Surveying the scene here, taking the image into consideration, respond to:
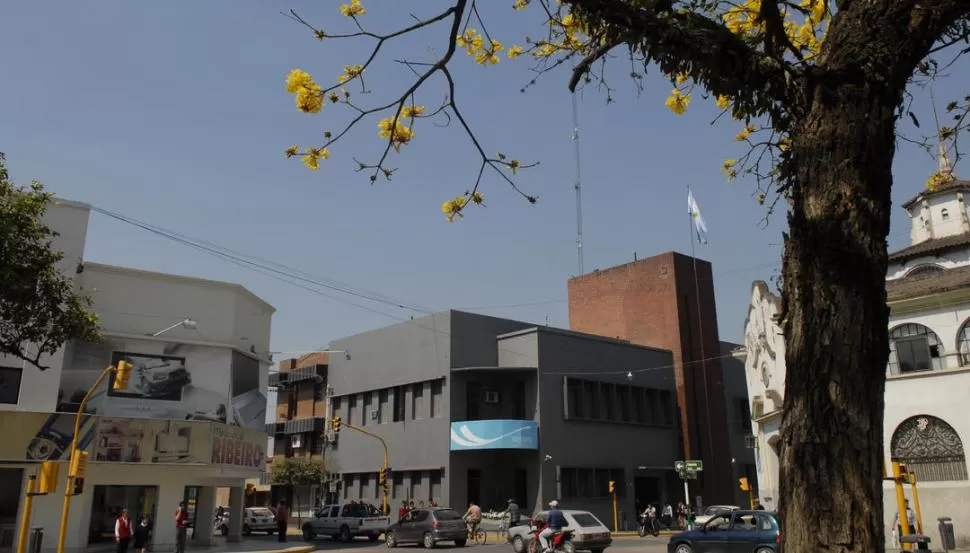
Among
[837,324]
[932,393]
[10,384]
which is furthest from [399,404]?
[837,324]

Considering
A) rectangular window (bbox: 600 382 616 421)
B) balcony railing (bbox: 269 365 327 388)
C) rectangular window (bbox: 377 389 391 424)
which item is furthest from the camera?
balcony railing (bbox: 269 365 327 388)

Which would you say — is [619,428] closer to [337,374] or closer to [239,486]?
[337,374]

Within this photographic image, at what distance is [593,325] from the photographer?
55000mm

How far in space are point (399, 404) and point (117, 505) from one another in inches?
772

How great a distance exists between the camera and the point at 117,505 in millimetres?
26906

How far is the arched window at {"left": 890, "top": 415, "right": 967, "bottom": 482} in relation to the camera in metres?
24.9

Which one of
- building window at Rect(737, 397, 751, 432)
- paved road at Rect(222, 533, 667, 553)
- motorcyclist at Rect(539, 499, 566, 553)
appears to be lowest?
paved road at Rect(222, 533, 667, 553)

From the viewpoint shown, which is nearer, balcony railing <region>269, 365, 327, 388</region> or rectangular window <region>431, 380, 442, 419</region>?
rectangular window <region>431, 380, 442, 419</region>

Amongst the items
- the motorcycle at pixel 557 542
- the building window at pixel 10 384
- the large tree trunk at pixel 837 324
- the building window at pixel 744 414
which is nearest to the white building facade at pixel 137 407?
the building window at pixel 10 384

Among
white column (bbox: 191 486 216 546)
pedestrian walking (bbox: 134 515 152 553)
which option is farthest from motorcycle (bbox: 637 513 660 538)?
pedestrian walking (bbox: 134 515 152 553)

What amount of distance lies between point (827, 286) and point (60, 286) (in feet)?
61.6

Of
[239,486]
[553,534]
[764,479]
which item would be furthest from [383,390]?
[553,534]

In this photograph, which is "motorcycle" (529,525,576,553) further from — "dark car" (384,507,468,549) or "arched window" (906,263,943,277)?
"arched window" (906,263,943,277)

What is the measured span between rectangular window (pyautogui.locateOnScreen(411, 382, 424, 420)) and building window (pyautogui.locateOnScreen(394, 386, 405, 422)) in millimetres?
1164
